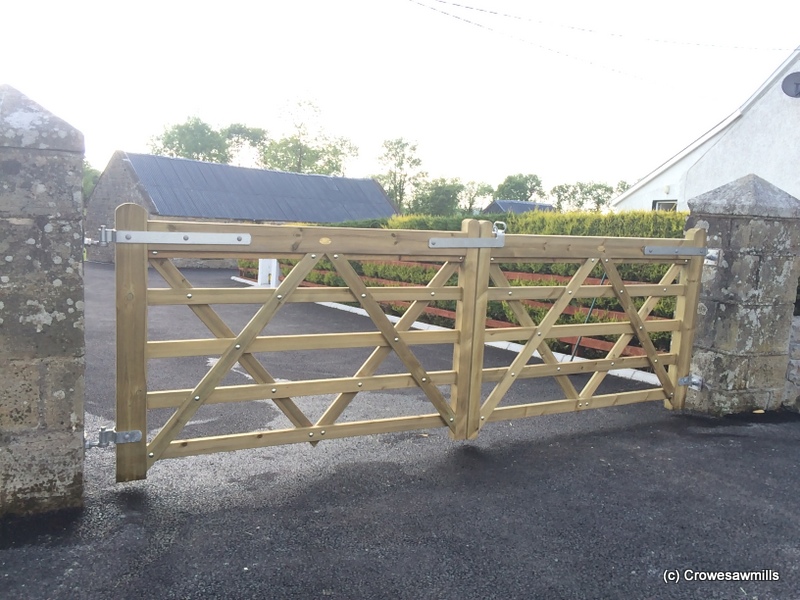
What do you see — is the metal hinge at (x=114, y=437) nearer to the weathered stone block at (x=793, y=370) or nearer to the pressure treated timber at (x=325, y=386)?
the pressure treated timber at (x=325, y=386)

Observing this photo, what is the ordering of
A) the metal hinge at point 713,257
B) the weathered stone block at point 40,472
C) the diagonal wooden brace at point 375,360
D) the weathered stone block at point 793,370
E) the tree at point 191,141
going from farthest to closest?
1. the tree at point 191,141
2. the weathered stone block at point 793,370
3. the metal hinge at point 713,257
4. the diagonal wooden brace at point 375,360
5. the weathered stone block at point 40,472

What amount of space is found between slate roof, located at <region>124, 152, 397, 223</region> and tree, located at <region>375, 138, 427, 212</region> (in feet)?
60.7

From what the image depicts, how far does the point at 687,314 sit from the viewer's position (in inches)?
232

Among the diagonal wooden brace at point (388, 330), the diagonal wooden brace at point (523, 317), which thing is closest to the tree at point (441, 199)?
the diagonal wooden brace at point (523, 317)

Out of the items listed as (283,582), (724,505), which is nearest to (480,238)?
(724,505)

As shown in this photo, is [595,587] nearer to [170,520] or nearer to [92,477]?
[170,520]

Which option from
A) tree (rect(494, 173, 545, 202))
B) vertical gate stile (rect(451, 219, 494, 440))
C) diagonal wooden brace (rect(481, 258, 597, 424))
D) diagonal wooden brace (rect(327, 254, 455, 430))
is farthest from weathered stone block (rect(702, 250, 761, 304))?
tree (rect(494, 173, 545, 202))

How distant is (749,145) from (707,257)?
45.0ft

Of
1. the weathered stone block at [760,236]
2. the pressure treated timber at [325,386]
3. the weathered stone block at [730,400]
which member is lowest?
the weathered stone block at [730,400]

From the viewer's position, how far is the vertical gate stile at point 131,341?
3588 mm

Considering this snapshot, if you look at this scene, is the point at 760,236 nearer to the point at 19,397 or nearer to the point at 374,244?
the point at 374,244

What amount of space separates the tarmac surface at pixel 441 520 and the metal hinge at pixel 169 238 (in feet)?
5.01

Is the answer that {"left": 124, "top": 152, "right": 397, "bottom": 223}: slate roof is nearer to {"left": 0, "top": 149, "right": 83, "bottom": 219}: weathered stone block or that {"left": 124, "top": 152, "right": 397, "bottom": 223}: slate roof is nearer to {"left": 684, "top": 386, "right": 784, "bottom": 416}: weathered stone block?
{"left": 684, "top": 386, "right": 784, "bottom": 416}: weathered stone block

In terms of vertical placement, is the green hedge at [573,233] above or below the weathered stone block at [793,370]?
above
